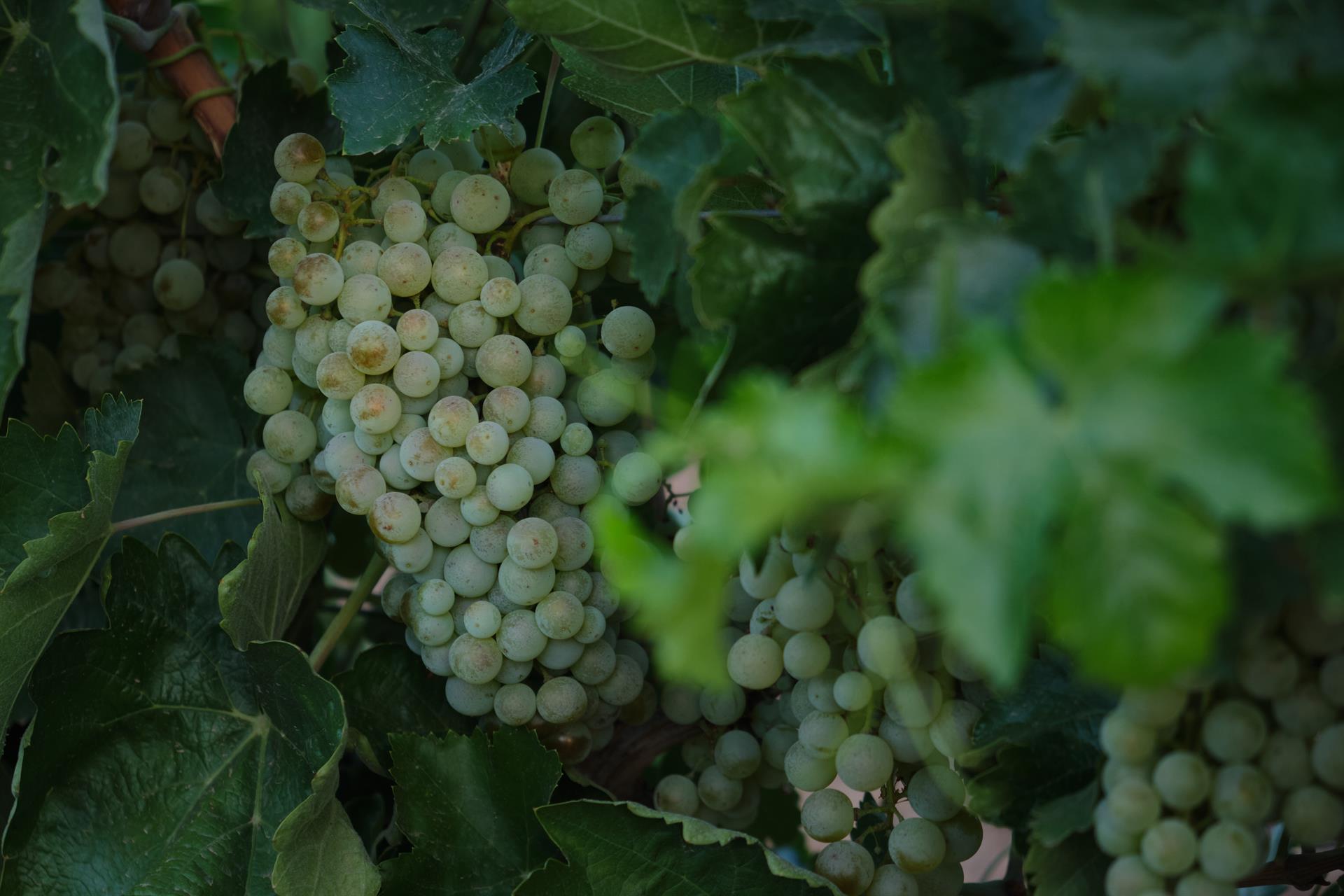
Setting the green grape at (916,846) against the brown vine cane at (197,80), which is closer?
the green grape at (916,846)

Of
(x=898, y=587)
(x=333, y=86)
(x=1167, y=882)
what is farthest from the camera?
(x=333, y=86)

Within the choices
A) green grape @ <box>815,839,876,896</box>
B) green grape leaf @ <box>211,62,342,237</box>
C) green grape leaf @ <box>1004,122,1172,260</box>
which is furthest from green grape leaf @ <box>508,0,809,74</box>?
green grape @ <box>815,839,876,896</box>

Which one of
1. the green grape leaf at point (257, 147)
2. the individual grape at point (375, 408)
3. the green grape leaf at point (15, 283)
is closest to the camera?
the green grape leaf at point (15, 283)

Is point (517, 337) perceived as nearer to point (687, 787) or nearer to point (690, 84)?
point (690, 84)

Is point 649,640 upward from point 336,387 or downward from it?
downward

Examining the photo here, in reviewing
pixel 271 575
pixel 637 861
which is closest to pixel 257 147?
pixel 271 575

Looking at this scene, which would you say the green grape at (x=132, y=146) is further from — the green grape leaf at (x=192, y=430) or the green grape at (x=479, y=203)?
the green grape at (x=479, y=203)

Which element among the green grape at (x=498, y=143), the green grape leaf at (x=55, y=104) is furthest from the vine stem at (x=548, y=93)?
the green grape leaf at (x=55, y=104)

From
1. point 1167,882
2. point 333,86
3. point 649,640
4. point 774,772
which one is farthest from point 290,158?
point 1167,882
